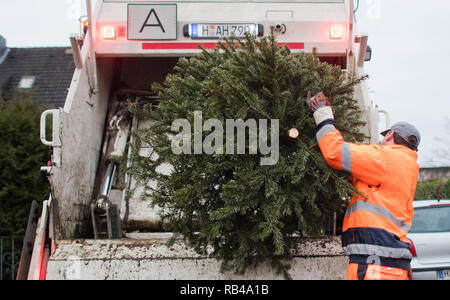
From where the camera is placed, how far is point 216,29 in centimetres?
401

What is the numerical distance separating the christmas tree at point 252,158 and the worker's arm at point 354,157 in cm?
8

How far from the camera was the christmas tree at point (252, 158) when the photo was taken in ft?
7.66

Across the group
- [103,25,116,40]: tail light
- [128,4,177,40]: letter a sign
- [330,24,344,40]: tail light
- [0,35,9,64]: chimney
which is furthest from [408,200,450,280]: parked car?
[0,35,9,64]: chimney

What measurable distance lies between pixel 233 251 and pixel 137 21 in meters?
2.21

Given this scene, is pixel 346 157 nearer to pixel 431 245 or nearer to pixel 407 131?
pixel 407 131

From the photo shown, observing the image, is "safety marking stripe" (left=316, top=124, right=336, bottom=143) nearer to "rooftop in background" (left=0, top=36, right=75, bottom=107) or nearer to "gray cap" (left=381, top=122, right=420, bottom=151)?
"gray cap" (left=381, top=122, right=420, bottom=151)

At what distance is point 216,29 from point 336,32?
0.97 m

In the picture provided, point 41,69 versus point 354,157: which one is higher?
point 41,69

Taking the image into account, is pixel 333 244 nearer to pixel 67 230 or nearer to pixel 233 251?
pixel 233 251

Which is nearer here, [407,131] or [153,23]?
[407,131]

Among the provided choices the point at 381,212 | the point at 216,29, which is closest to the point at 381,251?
the point at 381,212

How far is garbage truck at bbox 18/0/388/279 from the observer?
341 centimetres

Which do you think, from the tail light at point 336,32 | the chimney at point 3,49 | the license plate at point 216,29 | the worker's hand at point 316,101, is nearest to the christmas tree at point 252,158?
the worker's hand at point 316,101
